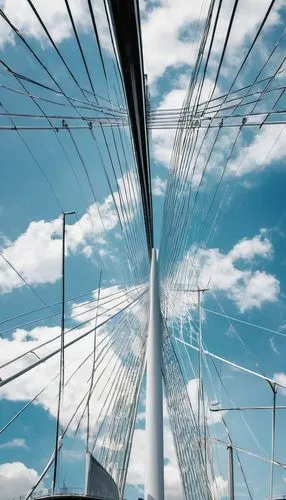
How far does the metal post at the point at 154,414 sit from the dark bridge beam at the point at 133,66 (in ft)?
14.2

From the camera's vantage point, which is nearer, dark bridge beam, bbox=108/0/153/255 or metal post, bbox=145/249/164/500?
dark bridge beam, bbox=108/0/153/255

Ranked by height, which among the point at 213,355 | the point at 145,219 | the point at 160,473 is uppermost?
the point at 145,219

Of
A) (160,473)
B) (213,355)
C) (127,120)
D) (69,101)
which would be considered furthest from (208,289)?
(69,101)

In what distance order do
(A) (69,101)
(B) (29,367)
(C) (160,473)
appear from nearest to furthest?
(B) (29,367)
(A) (69,101)
(C) (160,473)

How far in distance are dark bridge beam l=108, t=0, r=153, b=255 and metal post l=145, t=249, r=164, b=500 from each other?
4.33 m

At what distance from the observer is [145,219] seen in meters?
15.6

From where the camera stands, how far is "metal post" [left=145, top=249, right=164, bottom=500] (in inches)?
427

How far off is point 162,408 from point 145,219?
5.88 metres

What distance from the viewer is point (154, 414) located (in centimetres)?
1191

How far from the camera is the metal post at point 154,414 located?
35.6 ft

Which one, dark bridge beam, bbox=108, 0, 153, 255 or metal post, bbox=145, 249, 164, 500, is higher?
dark bridge beam, bbox=108, 0, 153, 255

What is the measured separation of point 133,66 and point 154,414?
812 centimetres

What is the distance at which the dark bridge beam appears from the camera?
543 centimetres

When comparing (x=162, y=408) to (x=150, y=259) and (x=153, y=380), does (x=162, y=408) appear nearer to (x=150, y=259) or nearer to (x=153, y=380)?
(x=153, y=380)
